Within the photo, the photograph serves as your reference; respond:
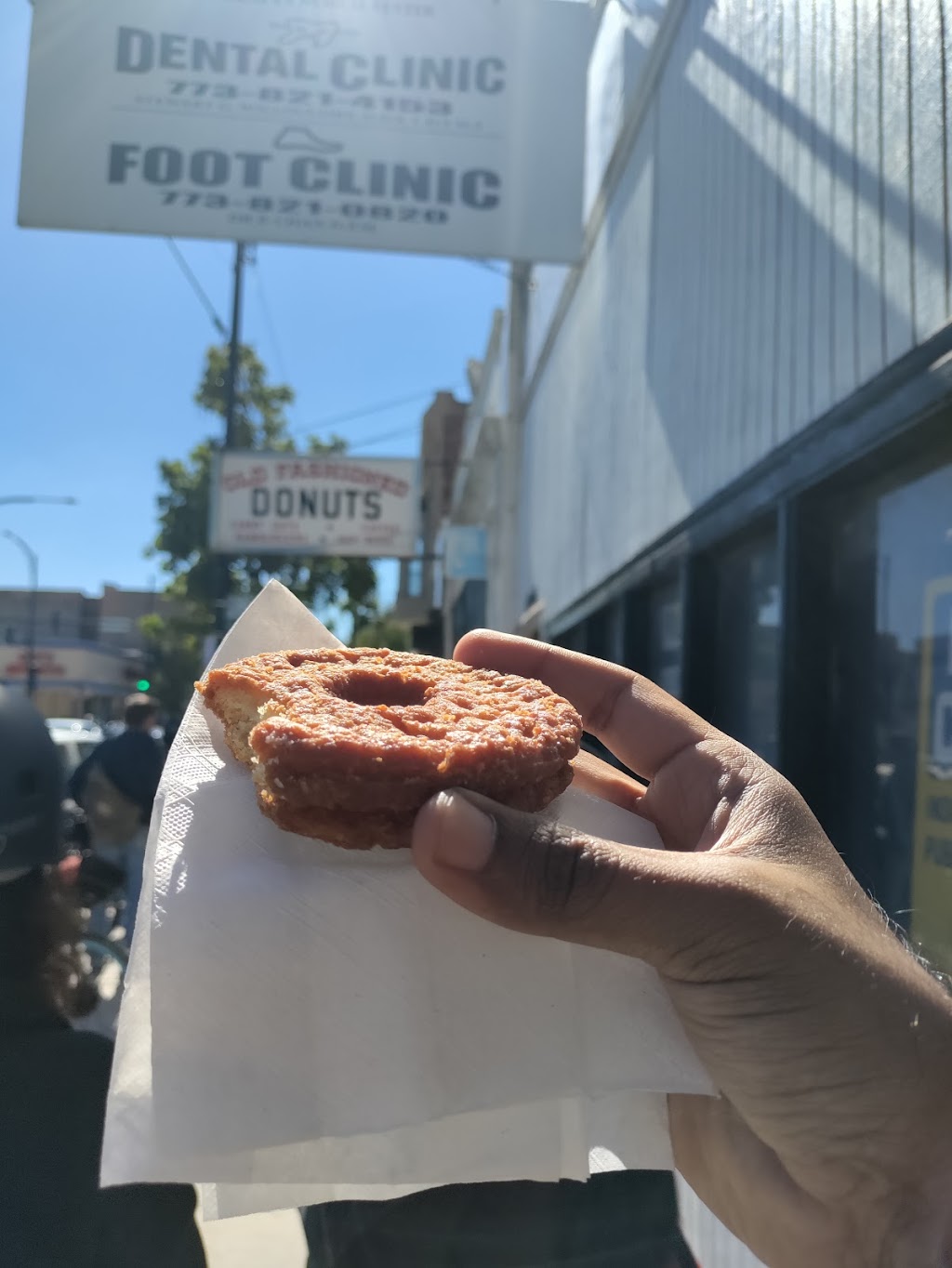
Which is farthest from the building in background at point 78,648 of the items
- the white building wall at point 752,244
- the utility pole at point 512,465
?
the utility pole at point 512,465

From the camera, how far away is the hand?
1312 mm

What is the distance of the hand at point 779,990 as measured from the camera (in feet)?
4.31

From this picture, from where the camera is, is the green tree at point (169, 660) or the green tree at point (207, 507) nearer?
the green tree at point (207, 507)

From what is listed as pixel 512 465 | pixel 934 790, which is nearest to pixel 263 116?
pixel 512 465

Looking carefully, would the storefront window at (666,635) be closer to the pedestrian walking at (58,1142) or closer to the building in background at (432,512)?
the pedestrian walking at (58,1142)

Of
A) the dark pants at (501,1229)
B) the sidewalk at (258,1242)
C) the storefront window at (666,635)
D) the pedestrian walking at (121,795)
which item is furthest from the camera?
the pedestrian walking at (121,795)

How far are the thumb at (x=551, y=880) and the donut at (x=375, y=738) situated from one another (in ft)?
0.37

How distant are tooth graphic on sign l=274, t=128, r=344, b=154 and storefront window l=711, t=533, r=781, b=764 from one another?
11.9ft

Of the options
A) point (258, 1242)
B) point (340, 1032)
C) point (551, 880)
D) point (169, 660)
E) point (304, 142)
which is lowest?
point (258, 1242)

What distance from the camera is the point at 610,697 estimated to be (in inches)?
80.9

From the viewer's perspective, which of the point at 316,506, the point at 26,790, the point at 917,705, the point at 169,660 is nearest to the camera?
the point at 917,705

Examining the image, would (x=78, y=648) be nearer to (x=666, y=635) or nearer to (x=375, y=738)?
(x=666, y=635)

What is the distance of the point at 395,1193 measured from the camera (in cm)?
160

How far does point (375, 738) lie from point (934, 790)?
1.90 metres
